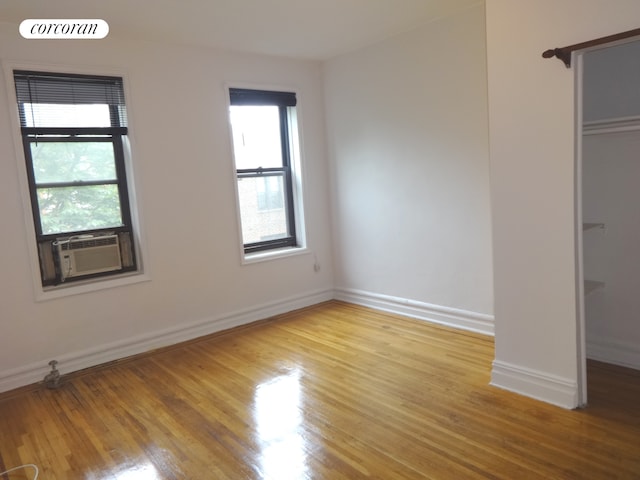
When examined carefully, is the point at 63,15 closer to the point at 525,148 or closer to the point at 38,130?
the point at 38,130

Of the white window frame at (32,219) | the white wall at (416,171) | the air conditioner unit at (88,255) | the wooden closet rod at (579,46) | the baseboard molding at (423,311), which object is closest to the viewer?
the wooden closet rod at (579,46)

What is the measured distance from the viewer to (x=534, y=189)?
267 centimetres

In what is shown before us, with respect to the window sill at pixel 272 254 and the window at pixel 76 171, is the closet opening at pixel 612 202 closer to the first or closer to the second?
the window sill at pixel 272 254

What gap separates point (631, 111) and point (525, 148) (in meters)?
0.90

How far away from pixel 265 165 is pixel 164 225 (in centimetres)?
125

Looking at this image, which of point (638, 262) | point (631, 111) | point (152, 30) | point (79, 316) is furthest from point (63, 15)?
point (638, 262)

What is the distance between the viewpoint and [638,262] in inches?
120

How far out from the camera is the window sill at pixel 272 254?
4.59 meters

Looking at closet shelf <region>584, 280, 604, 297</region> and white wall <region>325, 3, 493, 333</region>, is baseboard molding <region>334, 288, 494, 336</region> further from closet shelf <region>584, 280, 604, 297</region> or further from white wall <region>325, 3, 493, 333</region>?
closet shelf <region>584, 280, 604, 297</region>

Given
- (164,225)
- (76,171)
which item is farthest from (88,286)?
(76,171)

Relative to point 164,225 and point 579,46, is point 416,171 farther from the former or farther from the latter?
point 164,225

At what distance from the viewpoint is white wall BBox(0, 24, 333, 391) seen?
3.39 metres

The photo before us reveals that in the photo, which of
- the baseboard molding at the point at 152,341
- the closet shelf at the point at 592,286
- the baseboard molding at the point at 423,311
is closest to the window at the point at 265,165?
the baseboard molding at the point at 152,341

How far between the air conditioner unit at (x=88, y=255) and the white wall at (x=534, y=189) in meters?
2.89
